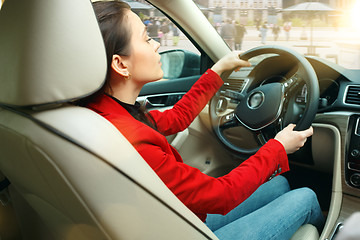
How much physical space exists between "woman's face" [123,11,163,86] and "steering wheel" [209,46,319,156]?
608 mm

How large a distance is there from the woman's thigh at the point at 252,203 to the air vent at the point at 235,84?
1.52 feet

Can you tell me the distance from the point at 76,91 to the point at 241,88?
1150mm

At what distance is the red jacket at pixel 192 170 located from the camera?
937 mm

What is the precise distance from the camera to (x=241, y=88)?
71.4 inches

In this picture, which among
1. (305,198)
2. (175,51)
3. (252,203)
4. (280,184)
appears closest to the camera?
(305,198)

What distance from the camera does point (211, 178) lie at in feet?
3.32

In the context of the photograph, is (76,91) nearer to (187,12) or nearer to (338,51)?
(187,12)

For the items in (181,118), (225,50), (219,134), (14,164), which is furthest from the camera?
(225,50)

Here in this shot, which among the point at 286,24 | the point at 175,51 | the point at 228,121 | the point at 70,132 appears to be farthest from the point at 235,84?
the point at 70,132

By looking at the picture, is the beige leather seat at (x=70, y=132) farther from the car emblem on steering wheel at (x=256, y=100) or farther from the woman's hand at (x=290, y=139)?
the car emblem on steering wheel at (x=256, y=100)

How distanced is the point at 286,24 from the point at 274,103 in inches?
24.0

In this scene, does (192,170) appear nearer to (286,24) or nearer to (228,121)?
(228,121)

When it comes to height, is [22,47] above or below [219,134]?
above

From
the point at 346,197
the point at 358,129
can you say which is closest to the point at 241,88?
the point at 358,129
